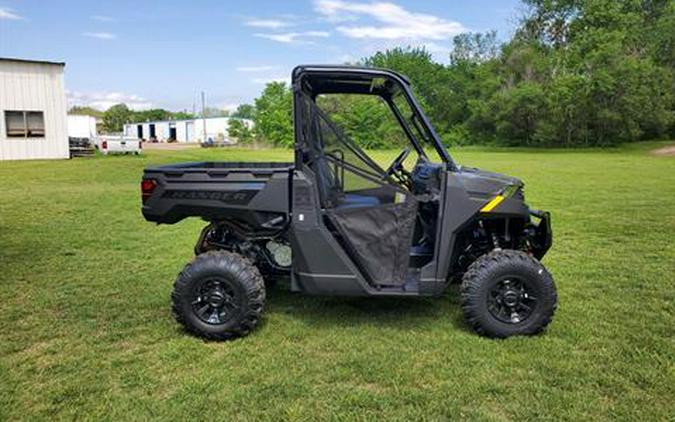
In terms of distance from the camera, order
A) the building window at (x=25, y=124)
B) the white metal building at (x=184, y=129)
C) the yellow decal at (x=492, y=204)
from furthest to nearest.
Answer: the white metal building at (x=184, y=129), the building window at (x=25, y=124), the yellow decal at (x=492, y=204)

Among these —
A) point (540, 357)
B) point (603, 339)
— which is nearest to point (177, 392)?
point (540, 357)

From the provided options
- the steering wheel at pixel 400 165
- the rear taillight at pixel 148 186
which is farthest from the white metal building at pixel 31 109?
the steering wheel at pixel 400 165

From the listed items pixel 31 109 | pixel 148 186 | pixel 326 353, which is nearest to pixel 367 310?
pixel 326 353

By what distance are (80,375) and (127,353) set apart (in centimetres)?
40

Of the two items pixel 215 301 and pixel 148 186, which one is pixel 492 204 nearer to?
pixel 215 301

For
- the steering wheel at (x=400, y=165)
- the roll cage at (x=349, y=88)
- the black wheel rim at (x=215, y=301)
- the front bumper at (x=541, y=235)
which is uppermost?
the roll cage at (x=349, y=88)

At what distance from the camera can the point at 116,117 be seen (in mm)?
104562

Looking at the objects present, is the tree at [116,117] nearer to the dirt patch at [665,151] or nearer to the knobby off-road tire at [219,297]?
the dirt patch at [665,151]

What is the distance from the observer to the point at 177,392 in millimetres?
3521

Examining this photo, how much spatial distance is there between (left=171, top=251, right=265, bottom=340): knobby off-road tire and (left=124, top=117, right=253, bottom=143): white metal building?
81.9 meters

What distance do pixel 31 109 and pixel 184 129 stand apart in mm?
65427

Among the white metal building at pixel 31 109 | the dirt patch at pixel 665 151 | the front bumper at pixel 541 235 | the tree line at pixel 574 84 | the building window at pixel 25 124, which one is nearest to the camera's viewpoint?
the front bumper at pixel 541 235

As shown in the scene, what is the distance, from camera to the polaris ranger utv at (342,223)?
429 centimetres

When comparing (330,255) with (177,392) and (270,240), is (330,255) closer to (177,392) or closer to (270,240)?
(270,240)
